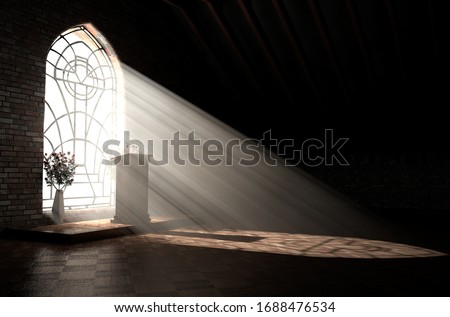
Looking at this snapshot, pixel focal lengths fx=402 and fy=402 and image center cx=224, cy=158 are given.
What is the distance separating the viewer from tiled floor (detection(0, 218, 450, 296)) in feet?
9.62

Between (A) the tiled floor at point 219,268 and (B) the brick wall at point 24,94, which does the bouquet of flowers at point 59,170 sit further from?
(A) the tiled floor at point 219,268

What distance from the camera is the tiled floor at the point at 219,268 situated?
2934 millimetres

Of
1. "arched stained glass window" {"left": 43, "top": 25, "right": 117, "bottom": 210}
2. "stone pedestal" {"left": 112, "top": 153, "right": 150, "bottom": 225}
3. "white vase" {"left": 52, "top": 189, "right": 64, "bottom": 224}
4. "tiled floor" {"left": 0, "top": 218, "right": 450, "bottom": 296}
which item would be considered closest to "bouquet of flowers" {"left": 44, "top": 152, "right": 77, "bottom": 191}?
"white vase" {"left": 52, "top": 189, "right": 64, "bottom": 224}

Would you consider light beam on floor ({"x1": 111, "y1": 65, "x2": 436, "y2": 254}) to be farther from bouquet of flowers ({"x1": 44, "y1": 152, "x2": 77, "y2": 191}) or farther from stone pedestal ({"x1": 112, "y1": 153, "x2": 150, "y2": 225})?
bouquet of flowers ({"x1": 44, "y1": 152, "x2": 77, "y2": 191})

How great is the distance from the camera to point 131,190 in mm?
6453

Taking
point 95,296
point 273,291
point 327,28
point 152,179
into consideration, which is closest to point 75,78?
point 152,179

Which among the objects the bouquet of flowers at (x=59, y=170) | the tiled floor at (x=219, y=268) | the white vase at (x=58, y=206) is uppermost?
the bouquet of flowers at (x=59, y=170)

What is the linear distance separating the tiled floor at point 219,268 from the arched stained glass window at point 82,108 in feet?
6.43

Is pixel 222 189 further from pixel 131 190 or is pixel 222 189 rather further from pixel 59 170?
pixel 59 170

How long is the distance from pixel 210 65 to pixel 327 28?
3105 mm

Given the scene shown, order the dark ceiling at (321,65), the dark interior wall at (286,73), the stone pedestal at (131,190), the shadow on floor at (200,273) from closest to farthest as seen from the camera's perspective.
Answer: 1. the shadow on floor at (200,273)
2. the dark interior wall at (286,73)
3. the stone pedestal at (131,190)
4. the dark ceiling at (321,65)

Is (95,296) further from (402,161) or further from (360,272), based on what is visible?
(402,161)

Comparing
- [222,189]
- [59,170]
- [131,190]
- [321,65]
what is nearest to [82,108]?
[59,170]

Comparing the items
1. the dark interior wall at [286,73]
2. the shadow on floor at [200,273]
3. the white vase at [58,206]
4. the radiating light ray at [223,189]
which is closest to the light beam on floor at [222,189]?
the radiating light ray at [223,189]
